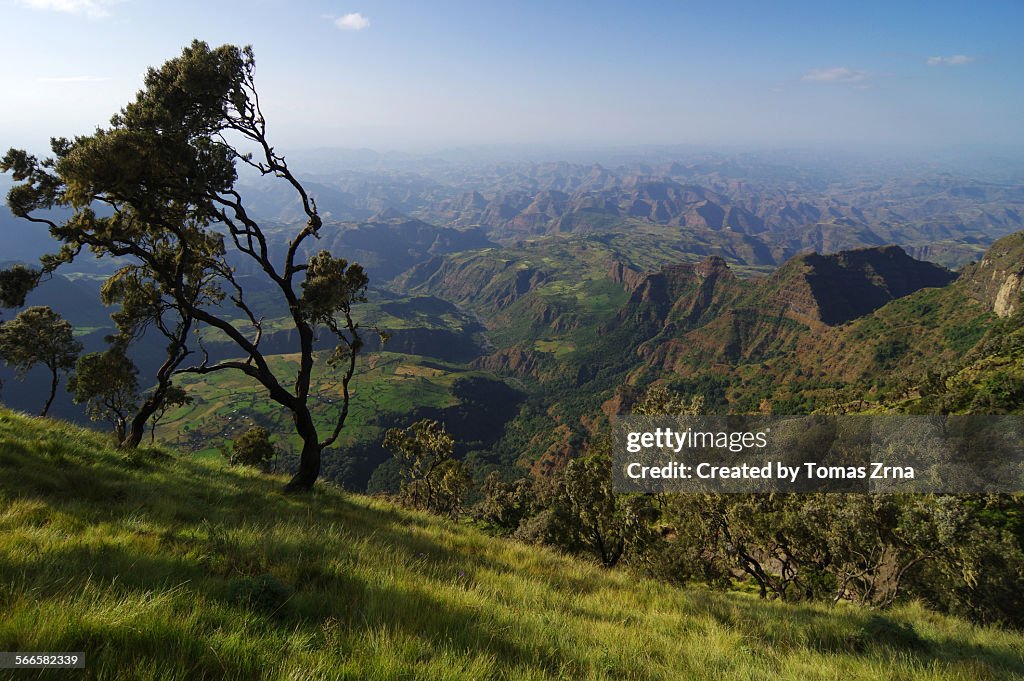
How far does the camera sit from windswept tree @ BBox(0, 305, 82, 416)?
1058 inches

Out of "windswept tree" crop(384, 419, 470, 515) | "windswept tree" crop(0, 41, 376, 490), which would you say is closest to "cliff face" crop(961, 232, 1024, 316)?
"windswept tree" crop(384, 419, 470, 515)

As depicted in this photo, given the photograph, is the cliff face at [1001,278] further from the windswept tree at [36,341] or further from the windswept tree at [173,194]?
the windswept tree at [36,341]

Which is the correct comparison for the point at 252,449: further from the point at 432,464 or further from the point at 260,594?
the point at 260,594

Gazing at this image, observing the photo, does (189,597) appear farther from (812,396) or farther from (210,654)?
(812,396)

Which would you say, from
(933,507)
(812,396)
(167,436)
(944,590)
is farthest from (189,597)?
(167,436)

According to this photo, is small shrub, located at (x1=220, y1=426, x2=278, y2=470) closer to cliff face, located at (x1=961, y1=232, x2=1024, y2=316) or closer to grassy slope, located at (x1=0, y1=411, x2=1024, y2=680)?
grassy slope, located at (x1=0, y1=411, x2=1024, y2=680)

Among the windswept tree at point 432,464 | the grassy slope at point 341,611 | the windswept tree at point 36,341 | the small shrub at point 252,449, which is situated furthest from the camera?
the windswept tree at point 432,464

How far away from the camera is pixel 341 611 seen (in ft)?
17.6

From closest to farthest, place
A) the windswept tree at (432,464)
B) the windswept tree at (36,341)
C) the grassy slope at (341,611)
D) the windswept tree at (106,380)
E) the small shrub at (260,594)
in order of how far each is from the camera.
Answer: the grassy slope at (341,611) < the small shrub at (260,594) < the windswept tree at (106,380) < the windswept tree at (36,341) < the windswept tree at (432,464)

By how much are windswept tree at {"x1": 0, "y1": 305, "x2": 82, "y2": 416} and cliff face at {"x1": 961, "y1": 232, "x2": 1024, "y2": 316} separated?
192m

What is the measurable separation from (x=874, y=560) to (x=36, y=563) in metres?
33.8

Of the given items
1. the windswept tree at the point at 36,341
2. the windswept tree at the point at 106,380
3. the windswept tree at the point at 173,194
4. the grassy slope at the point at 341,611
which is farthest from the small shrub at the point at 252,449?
the grassy slope at the point at 341,611

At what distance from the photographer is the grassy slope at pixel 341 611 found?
3732 mm

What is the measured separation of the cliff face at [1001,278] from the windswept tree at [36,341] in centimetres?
19176
